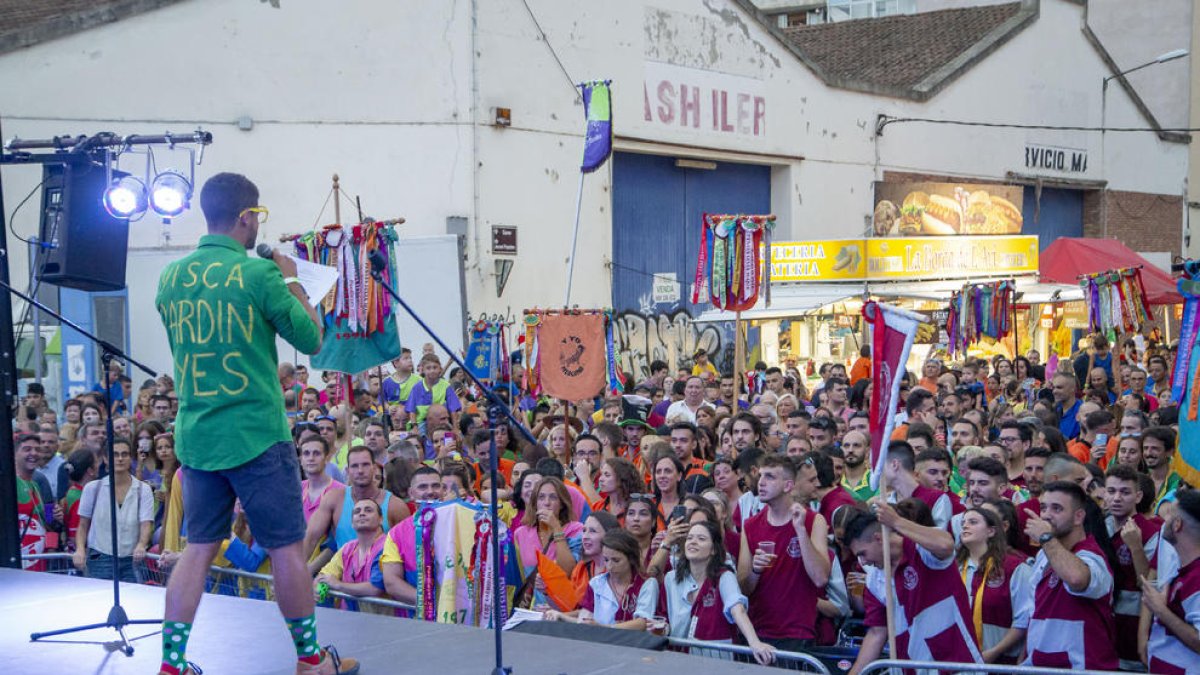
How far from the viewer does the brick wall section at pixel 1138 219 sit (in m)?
34.2

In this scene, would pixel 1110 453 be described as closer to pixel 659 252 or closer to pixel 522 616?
pixel 522 616

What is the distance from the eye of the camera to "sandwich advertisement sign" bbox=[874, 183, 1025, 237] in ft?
90.7

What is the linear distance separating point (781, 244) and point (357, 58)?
8.24 m

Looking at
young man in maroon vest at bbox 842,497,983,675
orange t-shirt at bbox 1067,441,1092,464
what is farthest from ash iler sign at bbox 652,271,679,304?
young man in maroon vest at bbox 842,497,983,675

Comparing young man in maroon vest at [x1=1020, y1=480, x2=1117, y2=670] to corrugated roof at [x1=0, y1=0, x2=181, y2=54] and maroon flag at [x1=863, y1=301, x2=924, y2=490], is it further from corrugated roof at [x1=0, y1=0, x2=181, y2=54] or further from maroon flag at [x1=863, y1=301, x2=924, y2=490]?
corrugated roof at [x1=0, y1=0, x2=181, y2=54]

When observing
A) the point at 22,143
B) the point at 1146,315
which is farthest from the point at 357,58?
the point at 22,143

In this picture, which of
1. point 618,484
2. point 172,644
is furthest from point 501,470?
point 172,644

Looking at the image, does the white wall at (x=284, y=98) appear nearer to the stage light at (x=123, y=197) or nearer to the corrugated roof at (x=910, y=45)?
the corrugated roof at (x=910, y=45)

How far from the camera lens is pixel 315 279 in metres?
5.33

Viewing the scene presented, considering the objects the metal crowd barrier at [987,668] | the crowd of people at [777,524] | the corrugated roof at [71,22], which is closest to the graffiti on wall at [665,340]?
the corrugated roof at [71,22]

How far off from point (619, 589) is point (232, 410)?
296 centimetres

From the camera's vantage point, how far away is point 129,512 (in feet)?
31.3

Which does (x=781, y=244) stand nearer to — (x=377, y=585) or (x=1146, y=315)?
(x=1146, y=315)

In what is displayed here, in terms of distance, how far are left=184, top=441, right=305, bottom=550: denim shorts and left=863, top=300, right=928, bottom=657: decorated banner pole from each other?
8.20 feet
